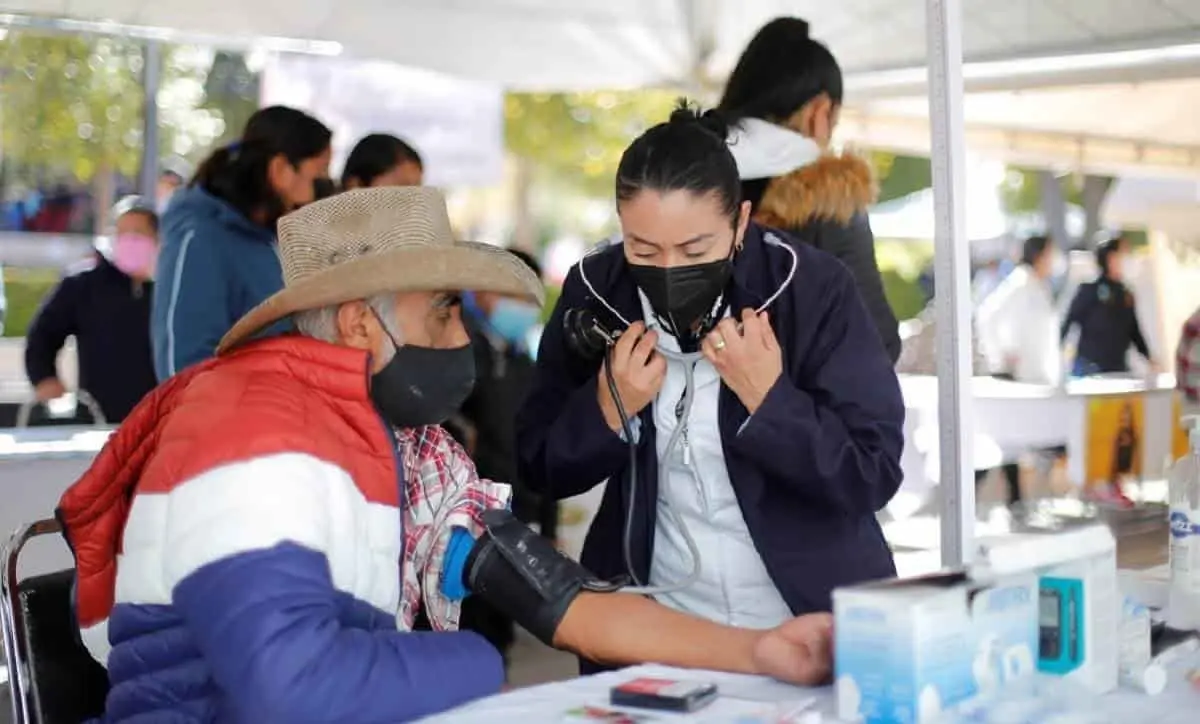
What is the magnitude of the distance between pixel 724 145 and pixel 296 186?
172 centimetres

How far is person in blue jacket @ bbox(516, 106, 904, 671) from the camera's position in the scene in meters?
1.88

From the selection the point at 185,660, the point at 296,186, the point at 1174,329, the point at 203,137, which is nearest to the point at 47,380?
the point at 296,186

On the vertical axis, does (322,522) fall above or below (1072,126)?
below

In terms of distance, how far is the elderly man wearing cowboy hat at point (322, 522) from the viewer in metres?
1.36

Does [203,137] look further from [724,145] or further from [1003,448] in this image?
[724,145]

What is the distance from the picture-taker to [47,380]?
481cm

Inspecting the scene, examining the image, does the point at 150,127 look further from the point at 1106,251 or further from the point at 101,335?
the point at 1106,251

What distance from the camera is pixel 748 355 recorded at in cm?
186

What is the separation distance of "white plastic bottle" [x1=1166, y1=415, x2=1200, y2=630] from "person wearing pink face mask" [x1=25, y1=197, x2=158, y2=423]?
3679mm

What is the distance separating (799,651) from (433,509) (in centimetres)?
50

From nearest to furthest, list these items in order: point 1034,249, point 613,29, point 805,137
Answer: point 805,137 < point 613,29 < point 1034,249

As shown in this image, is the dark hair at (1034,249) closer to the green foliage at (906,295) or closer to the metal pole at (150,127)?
the metal pole at (150,127)

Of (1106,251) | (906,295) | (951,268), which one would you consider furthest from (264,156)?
(906,295)

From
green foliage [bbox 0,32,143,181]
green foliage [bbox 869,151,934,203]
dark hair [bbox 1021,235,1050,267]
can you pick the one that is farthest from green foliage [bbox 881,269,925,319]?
dark hair [bbox 1021,235,1050,267]
